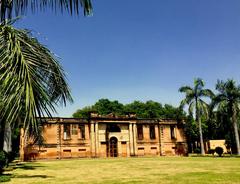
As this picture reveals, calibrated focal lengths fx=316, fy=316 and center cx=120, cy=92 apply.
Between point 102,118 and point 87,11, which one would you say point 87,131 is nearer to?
point 102,118

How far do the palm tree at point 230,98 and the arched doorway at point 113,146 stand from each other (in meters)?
14.5

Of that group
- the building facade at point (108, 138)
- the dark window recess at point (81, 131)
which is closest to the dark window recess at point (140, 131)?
the building facade at point (108, 138)

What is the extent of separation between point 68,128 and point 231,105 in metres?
19.5

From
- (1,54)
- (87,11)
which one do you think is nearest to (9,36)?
(1,54)

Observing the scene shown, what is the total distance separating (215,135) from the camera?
6072 cm

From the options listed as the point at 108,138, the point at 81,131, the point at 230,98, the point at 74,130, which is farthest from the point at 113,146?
the point at 230,98

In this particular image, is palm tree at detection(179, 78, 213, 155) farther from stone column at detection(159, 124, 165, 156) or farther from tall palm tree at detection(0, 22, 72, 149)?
tall palm tree at detection(0, 22, 72, 149)

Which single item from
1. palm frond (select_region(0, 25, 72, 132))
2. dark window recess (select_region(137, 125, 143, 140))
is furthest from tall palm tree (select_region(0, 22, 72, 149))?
dark window recess (select_region(137, 125, 143, 140))

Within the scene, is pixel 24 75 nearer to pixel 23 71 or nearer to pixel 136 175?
pixel 23 71

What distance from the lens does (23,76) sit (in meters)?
7.23

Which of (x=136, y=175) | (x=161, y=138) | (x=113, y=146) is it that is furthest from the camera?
(x=161, y=138)

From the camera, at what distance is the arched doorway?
4163cm

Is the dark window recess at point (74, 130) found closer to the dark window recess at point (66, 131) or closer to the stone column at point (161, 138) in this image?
the dark window recess at point (66, 131)

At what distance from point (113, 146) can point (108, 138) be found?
57.5 inches
